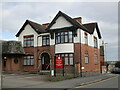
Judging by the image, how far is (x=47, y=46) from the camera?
3052 cm

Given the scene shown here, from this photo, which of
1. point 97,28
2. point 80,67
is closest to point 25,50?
point 80,67

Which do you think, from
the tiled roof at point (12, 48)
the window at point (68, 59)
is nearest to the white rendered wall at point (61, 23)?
the window at point (68, 59)

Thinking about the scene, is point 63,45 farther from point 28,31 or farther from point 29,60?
point 28,31

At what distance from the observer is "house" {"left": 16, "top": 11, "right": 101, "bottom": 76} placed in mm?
27245

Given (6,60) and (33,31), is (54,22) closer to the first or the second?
(33,31)

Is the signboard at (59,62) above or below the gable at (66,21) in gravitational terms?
below

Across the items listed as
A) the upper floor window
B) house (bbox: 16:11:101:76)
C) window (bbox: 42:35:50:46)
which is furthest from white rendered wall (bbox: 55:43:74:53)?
window (bbox: 42:35:50:46)

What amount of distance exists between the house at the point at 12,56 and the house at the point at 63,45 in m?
0.83

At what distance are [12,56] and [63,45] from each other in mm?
9753

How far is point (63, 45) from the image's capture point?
27578mm

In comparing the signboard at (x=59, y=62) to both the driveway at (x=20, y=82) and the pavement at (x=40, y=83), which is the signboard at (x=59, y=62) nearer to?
the driveway at (x=20, y=82)

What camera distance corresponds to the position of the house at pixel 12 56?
1242 inches

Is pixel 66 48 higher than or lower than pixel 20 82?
higher

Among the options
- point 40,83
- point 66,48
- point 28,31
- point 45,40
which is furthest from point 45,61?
point 40,83
